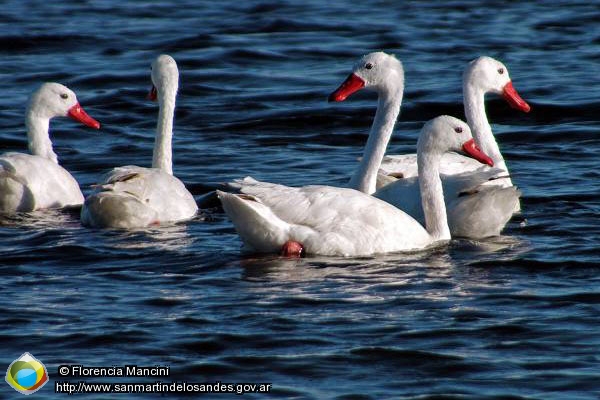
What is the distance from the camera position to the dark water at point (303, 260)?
9.34m

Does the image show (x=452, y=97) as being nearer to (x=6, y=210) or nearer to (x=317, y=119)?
(x=317, y=119)

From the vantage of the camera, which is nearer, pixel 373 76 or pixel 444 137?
pixel 444 137

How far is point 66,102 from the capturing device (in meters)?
15.0

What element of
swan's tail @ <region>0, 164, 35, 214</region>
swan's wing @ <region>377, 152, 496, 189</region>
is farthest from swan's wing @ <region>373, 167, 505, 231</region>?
swan's tail @ <region>0, 164, 35, 214</region>

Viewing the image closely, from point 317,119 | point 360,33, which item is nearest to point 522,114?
point 317,119

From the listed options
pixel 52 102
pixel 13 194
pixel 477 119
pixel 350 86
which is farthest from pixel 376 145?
pixel 52 102

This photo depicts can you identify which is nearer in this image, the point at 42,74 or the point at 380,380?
the point at 380,380

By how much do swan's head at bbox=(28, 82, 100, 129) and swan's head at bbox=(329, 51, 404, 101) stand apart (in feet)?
9.83

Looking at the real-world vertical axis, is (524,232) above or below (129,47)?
below

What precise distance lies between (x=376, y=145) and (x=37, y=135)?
11.8 feet

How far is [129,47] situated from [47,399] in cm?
1589

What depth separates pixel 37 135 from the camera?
1479 centimetres

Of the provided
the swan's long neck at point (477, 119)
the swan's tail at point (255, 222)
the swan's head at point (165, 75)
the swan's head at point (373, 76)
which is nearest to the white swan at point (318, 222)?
the swan's tail at point (255, 222)

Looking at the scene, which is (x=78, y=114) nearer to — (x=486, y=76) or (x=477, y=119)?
(x=477, y=119)
